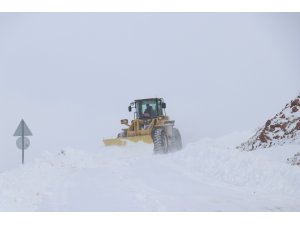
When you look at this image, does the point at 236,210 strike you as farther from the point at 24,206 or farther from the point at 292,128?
the point at 292,128

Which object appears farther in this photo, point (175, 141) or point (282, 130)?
point (175, 141)

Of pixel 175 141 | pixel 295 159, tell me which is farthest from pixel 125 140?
pixel 295 159

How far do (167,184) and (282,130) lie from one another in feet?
22.8

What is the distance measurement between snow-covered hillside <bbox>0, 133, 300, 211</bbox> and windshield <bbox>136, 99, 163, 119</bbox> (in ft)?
17.7

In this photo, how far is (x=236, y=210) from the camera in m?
7.14

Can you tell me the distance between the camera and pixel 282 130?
50.0 feet

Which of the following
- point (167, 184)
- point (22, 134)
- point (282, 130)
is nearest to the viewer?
point (167, 184)

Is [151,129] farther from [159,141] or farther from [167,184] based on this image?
[167,184]

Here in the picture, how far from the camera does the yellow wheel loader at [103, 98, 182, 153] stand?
17.3 meters

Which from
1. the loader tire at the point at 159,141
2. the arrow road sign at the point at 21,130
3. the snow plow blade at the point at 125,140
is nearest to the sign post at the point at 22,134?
the arrow road sign at the point at 21,130

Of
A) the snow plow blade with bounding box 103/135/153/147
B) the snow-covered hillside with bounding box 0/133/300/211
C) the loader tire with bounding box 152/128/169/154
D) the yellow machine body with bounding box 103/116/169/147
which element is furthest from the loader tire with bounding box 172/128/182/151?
the snow-covered hillside with bounding box 0/133/300/211

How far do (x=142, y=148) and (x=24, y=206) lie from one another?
951 centimetres
